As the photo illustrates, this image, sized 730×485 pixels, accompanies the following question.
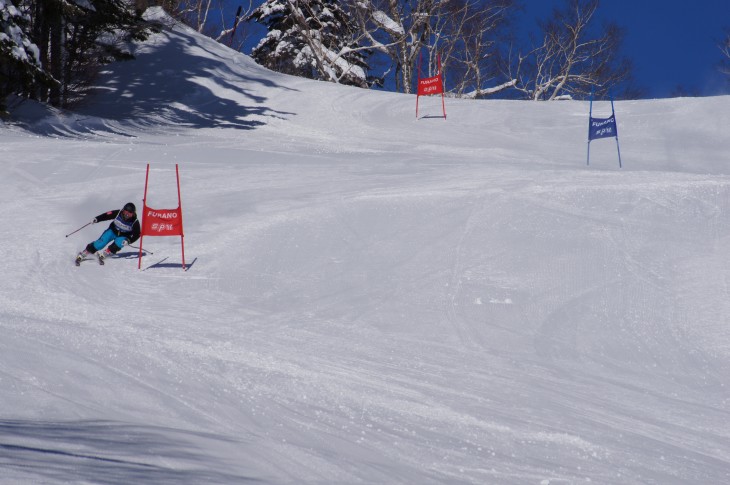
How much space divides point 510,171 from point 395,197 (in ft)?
9.57

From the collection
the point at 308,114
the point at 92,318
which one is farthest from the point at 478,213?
the point at 308,114

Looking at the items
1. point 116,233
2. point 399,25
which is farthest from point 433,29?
point 116,233

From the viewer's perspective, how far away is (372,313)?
29.2 feet

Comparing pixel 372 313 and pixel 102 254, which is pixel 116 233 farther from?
pixel 372 313

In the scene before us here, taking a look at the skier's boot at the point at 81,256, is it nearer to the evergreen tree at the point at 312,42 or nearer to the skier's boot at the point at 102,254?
the skier's boot at the point at 102,254

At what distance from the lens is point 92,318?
320 inches

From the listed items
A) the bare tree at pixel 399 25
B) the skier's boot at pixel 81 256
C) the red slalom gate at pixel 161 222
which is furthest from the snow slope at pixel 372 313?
the bare tree at pixel 399 25

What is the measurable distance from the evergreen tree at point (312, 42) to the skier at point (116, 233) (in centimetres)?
2386

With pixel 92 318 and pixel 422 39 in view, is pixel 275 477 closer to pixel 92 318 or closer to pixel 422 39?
pixel 92 318

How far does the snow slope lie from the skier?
1.01ft

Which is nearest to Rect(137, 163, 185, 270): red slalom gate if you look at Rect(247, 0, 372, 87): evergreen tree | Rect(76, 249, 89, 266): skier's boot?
Rect(76, 249, 89, 266): skier's boot

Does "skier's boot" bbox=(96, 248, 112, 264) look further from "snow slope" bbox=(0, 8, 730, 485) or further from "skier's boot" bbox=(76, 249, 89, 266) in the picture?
"snow slope" bbox=(0, 8, 730, 485)

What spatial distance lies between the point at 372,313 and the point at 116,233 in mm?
4266

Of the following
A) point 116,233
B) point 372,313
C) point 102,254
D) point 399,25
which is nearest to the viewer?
point 372,313
